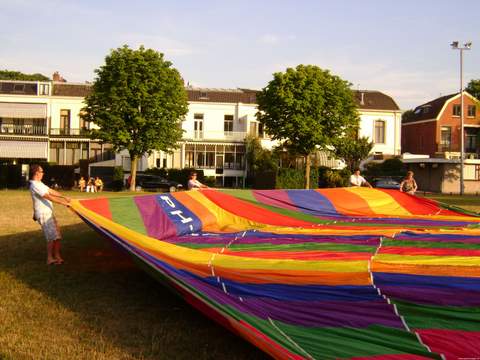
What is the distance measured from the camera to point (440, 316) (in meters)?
4.04

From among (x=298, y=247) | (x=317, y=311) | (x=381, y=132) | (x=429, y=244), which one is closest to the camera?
(x=317, y=311)

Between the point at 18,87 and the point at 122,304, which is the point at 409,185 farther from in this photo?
the point at 18,87

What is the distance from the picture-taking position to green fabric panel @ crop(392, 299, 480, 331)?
3944 millimetres

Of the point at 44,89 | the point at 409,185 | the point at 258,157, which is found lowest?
the point at 409,185

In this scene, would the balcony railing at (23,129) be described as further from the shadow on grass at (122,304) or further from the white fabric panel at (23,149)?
the shadow on grass at (122,304)

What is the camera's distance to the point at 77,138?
4750 centimetres

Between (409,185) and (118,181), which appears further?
(118,181)

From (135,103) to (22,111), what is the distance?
18.8 metres

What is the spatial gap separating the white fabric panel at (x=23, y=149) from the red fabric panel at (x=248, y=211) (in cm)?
4085

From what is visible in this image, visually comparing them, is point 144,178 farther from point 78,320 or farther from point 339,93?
point 78,320

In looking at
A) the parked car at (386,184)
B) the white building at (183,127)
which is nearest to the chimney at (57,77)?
the white building at (183,127)

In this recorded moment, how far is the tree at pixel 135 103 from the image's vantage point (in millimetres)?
33656

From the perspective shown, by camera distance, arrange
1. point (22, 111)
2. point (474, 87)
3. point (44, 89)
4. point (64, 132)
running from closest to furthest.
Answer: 1. point (22, 111)
2. point (64, 132)
3. point (44, 89)
4. point (474, 87)

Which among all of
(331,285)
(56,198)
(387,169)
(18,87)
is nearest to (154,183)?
(387,169)
